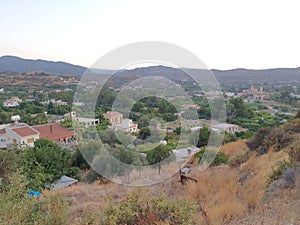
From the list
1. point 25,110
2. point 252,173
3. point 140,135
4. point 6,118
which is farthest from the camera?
point 25,110

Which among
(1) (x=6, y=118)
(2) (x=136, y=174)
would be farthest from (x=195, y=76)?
Answer: (1) (x=6, y=118)

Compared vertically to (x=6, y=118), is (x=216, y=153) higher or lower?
higher

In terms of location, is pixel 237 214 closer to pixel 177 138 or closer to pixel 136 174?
pixel 136 174

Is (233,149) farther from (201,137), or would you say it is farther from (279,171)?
(279,171)

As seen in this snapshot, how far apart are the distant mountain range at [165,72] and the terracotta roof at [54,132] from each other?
14.4 ft

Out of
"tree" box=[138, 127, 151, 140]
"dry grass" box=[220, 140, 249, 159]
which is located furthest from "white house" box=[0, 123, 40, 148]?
"dry grass" box=[220, 140, 249, 159]

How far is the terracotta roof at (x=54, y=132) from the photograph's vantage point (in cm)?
1722

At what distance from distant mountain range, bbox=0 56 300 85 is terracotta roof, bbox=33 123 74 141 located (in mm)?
4383

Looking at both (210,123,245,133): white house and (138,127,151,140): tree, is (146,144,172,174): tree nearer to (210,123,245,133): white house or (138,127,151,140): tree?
(138,127,151,140): tree

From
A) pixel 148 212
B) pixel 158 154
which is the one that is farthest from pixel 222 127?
pixel 148 212

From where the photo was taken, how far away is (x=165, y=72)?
5.07 m

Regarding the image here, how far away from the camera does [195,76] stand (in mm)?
4926

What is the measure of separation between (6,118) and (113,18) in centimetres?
2044

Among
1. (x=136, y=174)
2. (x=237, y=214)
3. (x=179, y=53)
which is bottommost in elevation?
(x=136, y=174)
